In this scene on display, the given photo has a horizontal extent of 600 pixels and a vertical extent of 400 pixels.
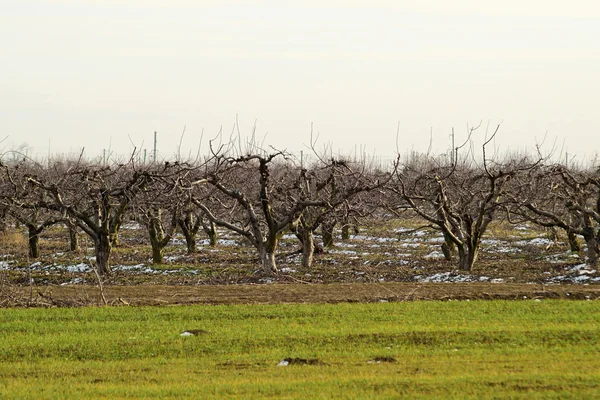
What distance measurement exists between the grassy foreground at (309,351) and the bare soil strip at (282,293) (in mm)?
1332

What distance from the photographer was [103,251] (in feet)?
96.8

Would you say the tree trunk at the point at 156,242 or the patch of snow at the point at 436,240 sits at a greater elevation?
the tree trunk at the point at 156,242

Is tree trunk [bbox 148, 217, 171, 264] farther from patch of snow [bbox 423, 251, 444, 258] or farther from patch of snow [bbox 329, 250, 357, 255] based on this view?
patch of snow [bbox 423, 251, 444, 258]

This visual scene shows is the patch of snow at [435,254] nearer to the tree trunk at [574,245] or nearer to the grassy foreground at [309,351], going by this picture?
the tree trunk at [574,245]

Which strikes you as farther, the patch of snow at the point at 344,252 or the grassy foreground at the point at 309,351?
the patch of snow at the point at 344,252

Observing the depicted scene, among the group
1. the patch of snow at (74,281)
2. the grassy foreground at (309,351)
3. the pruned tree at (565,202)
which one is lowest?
the grassy foreground at (309,351)

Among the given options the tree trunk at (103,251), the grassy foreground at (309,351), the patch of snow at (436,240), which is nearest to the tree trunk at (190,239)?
the tree trunk at (103,251)

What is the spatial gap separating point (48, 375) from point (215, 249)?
94.7ft

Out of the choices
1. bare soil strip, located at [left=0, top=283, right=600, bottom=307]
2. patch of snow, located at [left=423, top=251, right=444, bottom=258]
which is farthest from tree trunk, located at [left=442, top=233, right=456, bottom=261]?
bare soil strip, located at [left=0, top=283, right=600, bottom=307]

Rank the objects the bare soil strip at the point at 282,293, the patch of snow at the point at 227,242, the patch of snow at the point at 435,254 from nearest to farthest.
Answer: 1. the bare soil strip at the point at 282,293
2. the patch of snow at the point at 435,254
3. the patch of snow at the point at 227,242

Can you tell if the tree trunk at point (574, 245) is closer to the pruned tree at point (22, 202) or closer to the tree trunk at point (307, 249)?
the tree trunk at point (307, 249)

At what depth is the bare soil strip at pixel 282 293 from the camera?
818 inches

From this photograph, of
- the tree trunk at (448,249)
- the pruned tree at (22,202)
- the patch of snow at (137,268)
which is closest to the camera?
the pruned tree at (22,202)

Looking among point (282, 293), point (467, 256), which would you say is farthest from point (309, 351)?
point (467, 256)
